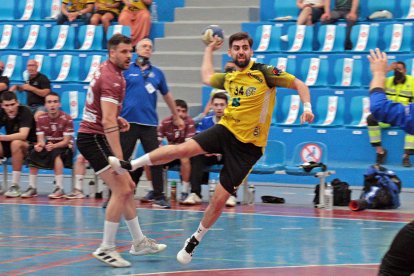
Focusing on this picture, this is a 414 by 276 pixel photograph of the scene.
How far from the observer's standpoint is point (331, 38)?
63.0 ft

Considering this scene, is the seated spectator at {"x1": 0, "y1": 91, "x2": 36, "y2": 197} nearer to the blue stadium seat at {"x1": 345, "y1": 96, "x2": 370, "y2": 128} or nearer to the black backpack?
the black backpack

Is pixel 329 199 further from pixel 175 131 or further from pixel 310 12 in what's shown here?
pixel 310 12

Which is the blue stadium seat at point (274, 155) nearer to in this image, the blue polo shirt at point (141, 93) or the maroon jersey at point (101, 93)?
the blue polo shirt at point (141, 93)

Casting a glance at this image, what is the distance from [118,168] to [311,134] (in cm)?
909

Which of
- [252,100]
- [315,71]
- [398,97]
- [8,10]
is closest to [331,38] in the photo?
[315,71]

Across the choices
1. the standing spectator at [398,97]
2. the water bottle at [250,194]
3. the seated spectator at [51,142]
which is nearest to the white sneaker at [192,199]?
the water bottle at [250,194]

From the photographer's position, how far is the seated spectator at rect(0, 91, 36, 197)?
51.8 feet

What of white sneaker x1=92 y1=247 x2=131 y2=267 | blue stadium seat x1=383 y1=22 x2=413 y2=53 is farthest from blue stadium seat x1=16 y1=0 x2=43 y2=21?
white sneaker x1=92 y1=247 x2=131 y2=267

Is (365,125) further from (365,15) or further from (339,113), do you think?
(365,15)

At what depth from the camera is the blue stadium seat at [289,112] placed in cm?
1830

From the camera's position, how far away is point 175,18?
22250mm

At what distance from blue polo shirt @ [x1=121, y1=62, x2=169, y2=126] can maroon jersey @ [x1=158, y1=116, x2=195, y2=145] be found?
1181 millimetres

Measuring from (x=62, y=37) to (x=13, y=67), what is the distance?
50.0 inches

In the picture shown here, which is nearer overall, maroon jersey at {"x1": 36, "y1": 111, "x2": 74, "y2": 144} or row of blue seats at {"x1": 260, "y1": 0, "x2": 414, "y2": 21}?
maroon jersey at {"x1": 36, "y1": 111, "x2": 74, "y2": 144}
